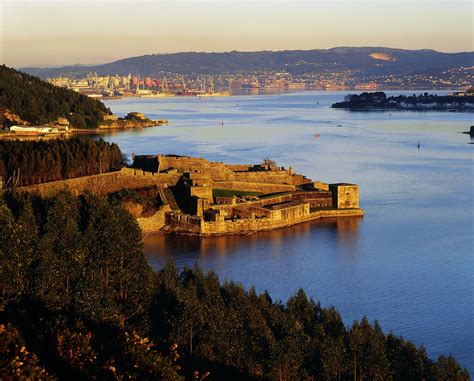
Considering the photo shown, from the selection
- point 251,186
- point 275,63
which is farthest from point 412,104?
point 275,63

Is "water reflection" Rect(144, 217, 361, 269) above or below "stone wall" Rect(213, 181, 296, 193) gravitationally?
below

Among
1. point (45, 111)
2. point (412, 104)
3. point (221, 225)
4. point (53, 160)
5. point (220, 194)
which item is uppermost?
point (53, 160)

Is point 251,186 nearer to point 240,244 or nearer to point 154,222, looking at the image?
point 154,222

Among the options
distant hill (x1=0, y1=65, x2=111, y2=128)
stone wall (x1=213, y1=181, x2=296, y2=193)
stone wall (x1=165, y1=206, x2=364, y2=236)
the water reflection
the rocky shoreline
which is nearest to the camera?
the water reflection

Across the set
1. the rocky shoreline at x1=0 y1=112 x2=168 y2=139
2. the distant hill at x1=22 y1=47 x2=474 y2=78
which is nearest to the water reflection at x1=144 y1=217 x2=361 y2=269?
the rocky shoreline at x1=0 y1=112 x2=168 y2=139

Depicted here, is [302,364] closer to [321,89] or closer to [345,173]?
[345,173]

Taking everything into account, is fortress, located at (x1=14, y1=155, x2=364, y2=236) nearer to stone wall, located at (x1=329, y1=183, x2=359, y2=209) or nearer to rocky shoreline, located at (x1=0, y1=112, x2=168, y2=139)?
stone wall, located at (x1=329, y1=183, x2=359, y2=209)

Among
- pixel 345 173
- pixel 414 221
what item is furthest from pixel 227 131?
pixel 414 221
